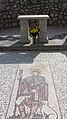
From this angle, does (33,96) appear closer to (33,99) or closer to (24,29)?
(33,99)

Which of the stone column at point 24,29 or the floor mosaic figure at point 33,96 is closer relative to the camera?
the floor mosaic figure at point 33,96

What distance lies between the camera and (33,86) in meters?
4.20

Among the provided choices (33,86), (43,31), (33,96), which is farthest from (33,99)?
(43,31)

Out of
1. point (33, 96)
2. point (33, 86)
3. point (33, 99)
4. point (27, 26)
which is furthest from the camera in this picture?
point (27, 26)

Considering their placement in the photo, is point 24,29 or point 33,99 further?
point 24,29

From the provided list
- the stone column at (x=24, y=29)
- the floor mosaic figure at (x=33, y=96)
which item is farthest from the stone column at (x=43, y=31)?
the floor mosaic figure at (x=33, y=96)

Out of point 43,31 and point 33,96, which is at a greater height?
point 33,96

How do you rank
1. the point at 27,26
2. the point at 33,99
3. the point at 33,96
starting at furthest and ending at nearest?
the point at 27,26, the point at 33,96, the point at 33,99

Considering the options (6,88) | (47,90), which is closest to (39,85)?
(47,90)

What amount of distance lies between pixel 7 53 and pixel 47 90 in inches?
104

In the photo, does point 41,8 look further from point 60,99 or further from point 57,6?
point 60,99

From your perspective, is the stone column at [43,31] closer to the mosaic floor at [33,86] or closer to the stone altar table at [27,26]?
the stone altar table at [27,26]

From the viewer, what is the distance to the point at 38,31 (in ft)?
21.9

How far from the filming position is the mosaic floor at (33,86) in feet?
11.0
